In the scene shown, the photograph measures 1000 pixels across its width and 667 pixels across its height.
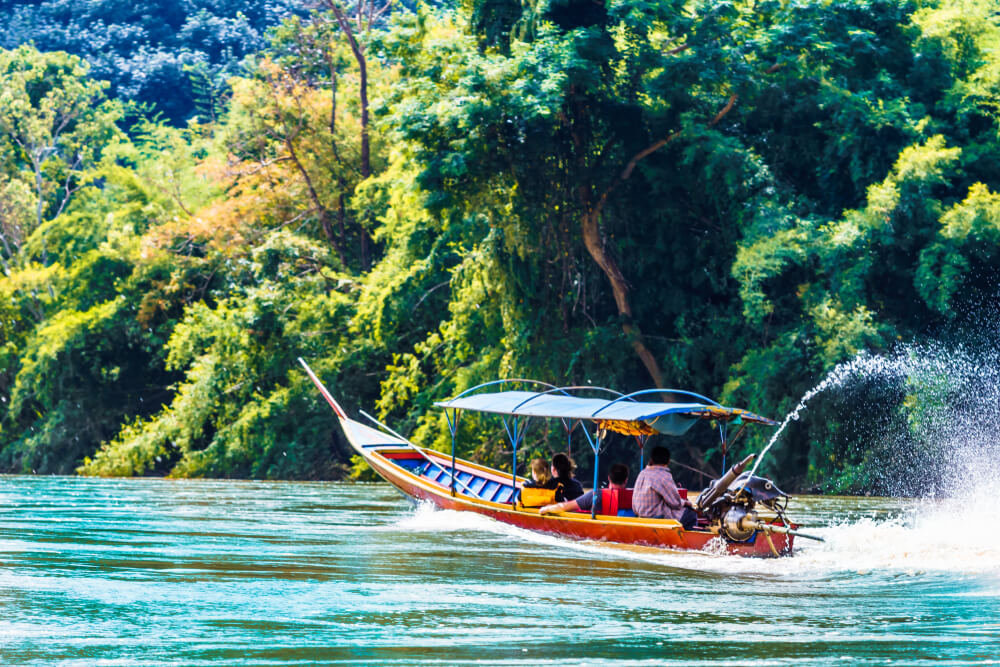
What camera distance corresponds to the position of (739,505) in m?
13.0

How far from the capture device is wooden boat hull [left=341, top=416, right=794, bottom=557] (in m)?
13.1

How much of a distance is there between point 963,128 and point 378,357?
571 inches

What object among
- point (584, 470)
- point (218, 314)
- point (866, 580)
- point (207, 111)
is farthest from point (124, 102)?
point (866, 580)

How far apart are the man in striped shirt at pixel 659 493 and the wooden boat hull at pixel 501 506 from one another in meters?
0.34

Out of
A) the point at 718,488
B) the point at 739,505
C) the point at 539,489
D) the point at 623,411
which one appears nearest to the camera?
the point at 739,505

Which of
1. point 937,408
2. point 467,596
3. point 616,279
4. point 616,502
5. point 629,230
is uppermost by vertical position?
point 629,230

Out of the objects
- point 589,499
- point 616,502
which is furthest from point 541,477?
point 616,502

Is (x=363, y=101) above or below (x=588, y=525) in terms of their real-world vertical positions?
above

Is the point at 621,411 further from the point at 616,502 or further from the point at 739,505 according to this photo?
the point at 739,505

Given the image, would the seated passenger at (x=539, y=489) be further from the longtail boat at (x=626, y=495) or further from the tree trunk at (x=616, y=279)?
the tree trunk at (x=616, y=279)

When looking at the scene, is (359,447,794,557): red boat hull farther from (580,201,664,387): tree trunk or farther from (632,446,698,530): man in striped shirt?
(580,201,664,387): tree trunk

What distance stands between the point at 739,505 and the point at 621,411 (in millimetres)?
2133

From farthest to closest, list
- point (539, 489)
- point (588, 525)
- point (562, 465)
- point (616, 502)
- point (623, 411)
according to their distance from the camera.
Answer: point (562, 465)
point (539, 489)
point (616, 502)
point (623, 411)
point (588, 525)

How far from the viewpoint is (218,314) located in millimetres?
33562
